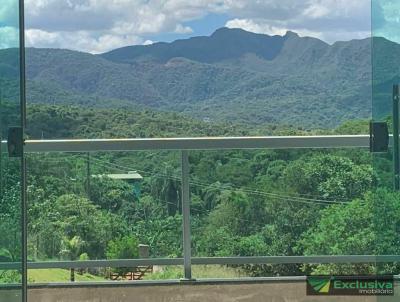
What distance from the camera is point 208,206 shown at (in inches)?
154

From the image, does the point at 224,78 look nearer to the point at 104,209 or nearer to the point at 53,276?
the point at 104,209

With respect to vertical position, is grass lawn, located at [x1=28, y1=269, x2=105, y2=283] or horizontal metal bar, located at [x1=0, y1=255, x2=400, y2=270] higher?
horizontal metal bar, located at [x1=0, y1=255, x2=400, y2=270]

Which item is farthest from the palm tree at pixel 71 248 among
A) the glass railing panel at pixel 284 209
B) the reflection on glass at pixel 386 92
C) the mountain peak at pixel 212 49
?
the mountain peak at pixel 212 49

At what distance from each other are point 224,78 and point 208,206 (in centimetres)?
1154

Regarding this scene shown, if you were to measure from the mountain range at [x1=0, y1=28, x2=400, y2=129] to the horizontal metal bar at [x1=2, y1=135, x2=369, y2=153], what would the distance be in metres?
8.87

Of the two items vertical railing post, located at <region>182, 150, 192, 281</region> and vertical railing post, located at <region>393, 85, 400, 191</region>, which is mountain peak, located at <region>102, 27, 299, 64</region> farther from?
vertical railing post, located at <region>393, 85, 400, 191</region>

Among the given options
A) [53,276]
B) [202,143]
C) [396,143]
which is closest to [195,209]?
[202,143]

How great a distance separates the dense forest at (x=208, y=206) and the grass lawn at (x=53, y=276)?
0.09 metres

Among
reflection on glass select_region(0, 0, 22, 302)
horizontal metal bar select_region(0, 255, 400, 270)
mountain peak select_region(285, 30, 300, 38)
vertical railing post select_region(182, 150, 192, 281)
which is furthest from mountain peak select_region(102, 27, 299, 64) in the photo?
reflection on glass select_region(0, 0, 22, 302)

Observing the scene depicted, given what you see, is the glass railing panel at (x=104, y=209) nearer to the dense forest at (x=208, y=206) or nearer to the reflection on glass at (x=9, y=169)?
the dense forest at (x=208, y=206)

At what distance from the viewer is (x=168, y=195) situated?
383cm

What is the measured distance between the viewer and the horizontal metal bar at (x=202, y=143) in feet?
11.9

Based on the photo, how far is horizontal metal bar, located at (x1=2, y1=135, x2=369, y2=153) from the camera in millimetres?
3623

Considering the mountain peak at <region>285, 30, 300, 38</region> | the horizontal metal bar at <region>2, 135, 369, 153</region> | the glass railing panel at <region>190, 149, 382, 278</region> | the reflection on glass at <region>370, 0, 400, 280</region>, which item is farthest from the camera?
the mountain peak at <region>285, 30, 300, 38</region>
